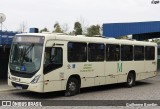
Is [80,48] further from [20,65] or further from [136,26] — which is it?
[136,26]

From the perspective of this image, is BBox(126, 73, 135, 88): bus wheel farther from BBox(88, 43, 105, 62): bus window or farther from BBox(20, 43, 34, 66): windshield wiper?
BBox(20, 43, 34, 66): windshield wiper

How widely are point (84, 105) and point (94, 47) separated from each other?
494cm

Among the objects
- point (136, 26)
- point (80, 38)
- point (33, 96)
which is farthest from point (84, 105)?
point (136, 26)

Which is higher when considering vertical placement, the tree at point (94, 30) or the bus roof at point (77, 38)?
the tree at point (94, 30)

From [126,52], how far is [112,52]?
1.62 metres

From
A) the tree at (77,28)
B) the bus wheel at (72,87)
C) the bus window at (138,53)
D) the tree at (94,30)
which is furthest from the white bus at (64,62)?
the tree at (94,30)

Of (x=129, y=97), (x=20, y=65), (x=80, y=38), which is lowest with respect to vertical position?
(x=129, y=97)

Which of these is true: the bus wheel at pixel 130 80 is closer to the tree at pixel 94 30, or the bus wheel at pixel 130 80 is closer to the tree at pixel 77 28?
the tree at pixel 77 28

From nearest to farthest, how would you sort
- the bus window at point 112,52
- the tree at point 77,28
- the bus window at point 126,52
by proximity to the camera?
the bus window at point 112,52, the bus window at point 126,52, the tree at point 77,28

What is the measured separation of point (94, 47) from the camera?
17672mm

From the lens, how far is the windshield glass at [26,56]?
14664 mm

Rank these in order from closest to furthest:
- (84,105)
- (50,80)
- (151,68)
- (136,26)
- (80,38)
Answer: (84,105) → (50,80) → (80,38) → (151,68) → (136,26)

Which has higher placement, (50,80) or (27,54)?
(27,54)

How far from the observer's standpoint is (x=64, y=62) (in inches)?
612
